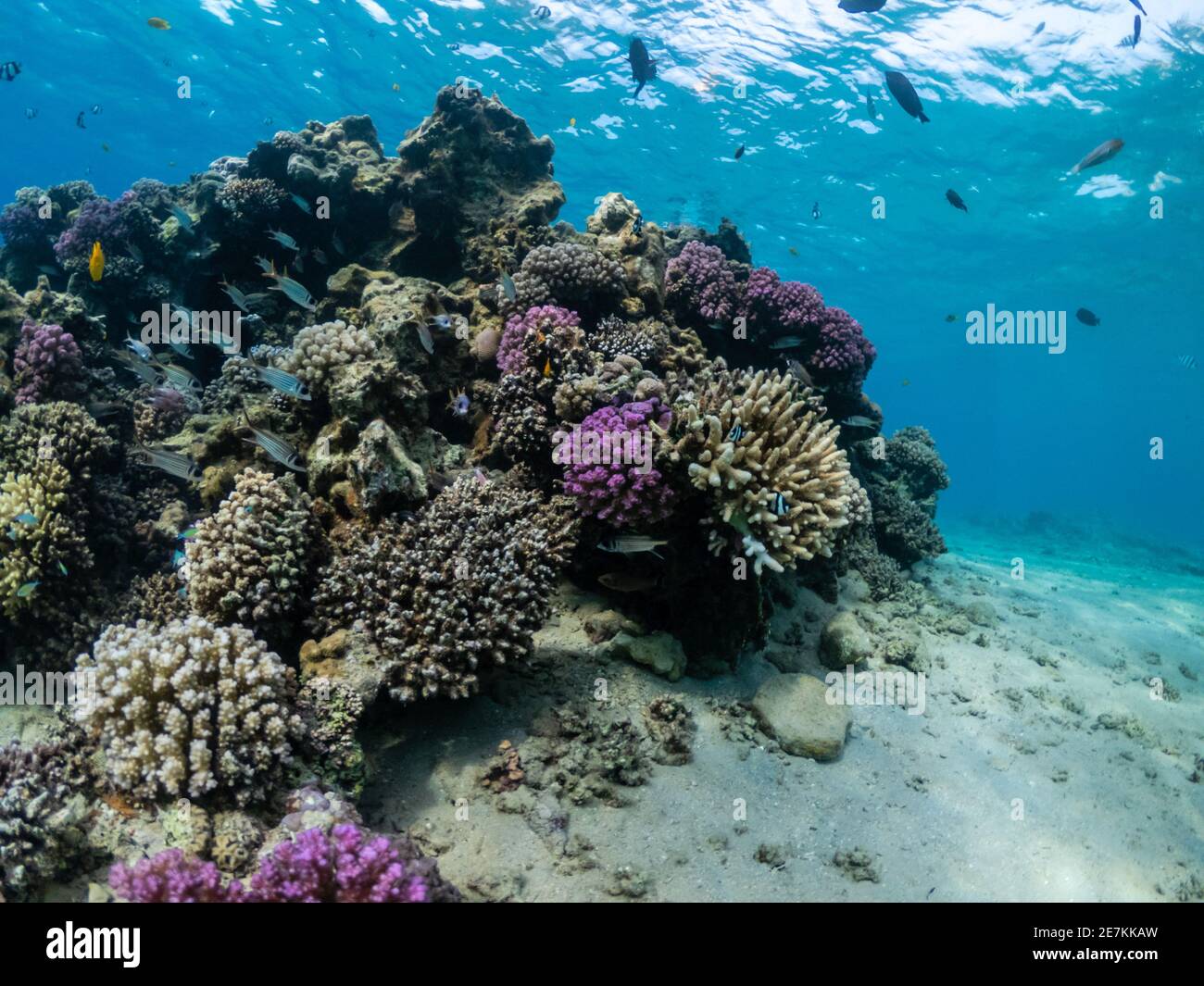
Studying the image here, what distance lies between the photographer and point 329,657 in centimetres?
435

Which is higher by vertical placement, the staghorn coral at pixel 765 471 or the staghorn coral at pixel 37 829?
the staghorn coral at pixel 765 471

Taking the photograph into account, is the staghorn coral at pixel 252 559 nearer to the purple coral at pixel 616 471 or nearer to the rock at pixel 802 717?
the purple coral at pixel 616 471

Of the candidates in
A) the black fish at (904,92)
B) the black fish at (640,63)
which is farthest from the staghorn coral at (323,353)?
the black fish at (904,92)

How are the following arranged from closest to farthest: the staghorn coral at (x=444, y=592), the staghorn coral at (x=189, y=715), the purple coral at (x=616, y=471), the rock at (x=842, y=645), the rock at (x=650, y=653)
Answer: the staghorn coral at (x=189, y=715) → the staghorn coral at (x=444, y=592) → the purple coral at (x=616, y=471) → the rock at (x=650, y=653) → the rock at (x=842, y=645)

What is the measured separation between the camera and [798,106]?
23578mm

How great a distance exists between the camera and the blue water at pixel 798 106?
1955 cm

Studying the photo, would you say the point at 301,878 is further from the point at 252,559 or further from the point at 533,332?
the point at 533,332

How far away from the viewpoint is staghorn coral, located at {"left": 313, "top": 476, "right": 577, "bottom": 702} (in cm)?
429

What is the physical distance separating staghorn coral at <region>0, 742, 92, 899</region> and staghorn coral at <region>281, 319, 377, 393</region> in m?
3.55

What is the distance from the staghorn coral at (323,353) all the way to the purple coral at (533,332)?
1488 millimetres

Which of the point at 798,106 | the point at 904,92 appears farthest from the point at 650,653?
the point at 798,106

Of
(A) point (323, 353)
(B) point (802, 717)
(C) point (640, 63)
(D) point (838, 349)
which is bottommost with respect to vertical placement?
(B) point (802, 717)

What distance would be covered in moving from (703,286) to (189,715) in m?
7.69
